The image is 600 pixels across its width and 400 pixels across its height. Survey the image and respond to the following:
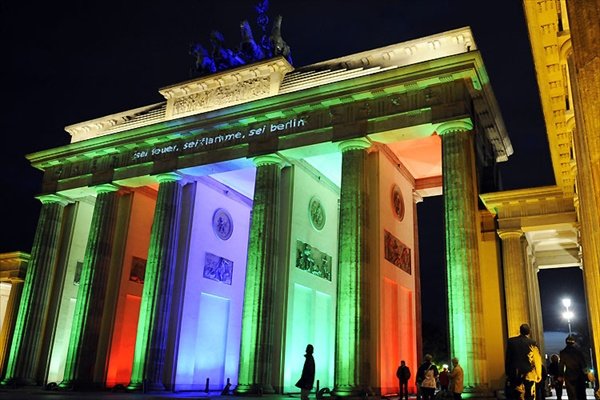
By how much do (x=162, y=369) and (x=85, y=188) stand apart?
391 inches

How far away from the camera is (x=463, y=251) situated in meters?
17.2

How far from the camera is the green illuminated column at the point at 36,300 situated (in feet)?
80.8

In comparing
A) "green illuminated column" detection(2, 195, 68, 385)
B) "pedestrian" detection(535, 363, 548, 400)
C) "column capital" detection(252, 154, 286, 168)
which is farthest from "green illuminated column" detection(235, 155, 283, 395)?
"green illuminated column" detection(2, 195, 68, 385)

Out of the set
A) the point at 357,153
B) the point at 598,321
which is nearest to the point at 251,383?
the point at 357,153

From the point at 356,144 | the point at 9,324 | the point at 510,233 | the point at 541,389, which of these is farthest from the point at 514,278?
the point at 9,324

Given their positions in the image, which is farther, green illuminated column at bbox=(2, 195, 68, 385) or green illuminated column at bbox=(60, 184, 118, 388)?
green illuminated column at bbox=(2, 195, 68, 385)

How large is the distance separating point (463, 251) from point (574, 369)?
7017mm

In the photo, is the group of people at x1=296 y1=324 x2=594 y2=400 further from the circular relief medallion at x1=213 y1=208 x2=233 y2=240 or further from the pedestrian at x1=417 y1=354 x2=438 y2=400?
the circular relief medallion at x1=213 y1=208 x2=233 y2=240

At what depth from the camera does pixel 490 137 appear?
2331 centimetres

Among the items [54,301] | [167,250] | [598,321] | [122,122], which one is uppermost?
[122,122]

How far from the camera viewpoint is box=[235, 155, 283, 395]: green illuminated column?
1900cm

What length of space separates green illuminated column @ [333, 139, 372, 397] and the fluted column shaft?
1782 cm

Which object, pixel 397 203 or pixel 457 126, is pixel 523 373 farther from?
pixel 397 203

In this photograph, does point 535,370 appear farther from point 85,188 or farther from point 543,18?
Answer: point 85,188
